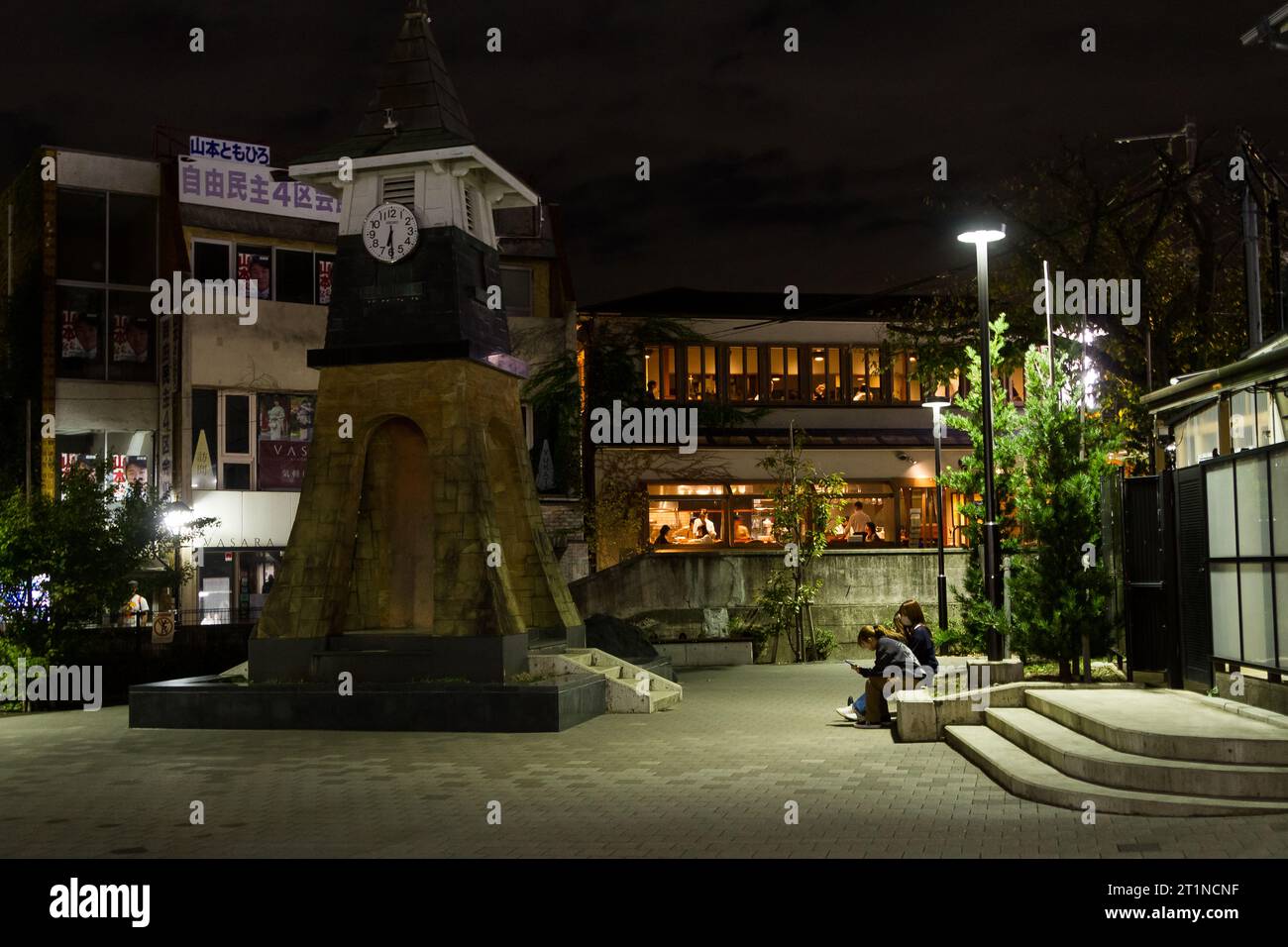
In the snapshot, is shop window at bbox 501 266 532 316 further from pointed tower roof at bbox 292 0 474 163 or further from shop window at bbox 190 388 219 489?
pointed tower roof at bbox 292 0 474 163

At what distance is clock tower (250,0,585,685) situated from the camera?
65.2ft

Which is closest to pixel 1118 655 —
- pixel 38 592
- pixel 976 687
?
pixel 976 687

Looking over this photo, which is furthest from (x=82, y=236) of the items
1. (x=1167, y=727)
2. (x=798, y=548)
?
(x=1167, y=727)

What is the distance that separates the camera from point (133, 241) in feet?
130

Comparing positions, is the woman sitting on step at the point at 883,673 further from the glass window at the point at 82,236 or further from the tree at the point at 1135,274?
the glass window at the point at 82,236

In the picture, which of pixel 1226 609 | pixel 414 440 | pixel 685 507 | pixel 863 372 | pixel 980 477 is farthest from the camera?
pixel 863 372

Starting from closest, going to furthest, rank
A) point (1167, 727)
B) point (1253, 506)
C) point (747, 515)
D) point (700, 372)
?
point (1167, 727) < point (1253, 506) < point (747, 515) < point (700, 372)

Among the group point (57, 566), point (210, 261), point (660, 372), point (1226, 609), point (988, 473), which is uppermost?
point (210, 261)

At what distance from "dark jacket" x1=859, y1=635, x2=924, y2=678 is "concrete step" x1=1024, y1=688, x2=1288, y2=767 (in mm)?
2359

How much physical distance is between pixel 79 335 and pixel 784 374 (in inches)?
848

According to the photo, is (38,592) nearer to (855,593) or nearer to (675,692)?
(675,692)

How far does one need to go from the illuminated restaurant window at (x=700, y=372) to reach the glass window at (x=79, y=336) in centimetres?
1763

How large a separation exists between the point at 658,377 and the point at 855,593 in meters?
13.3

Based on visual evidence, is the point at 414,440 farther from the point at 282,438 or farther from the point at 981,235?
the point at 282,438
